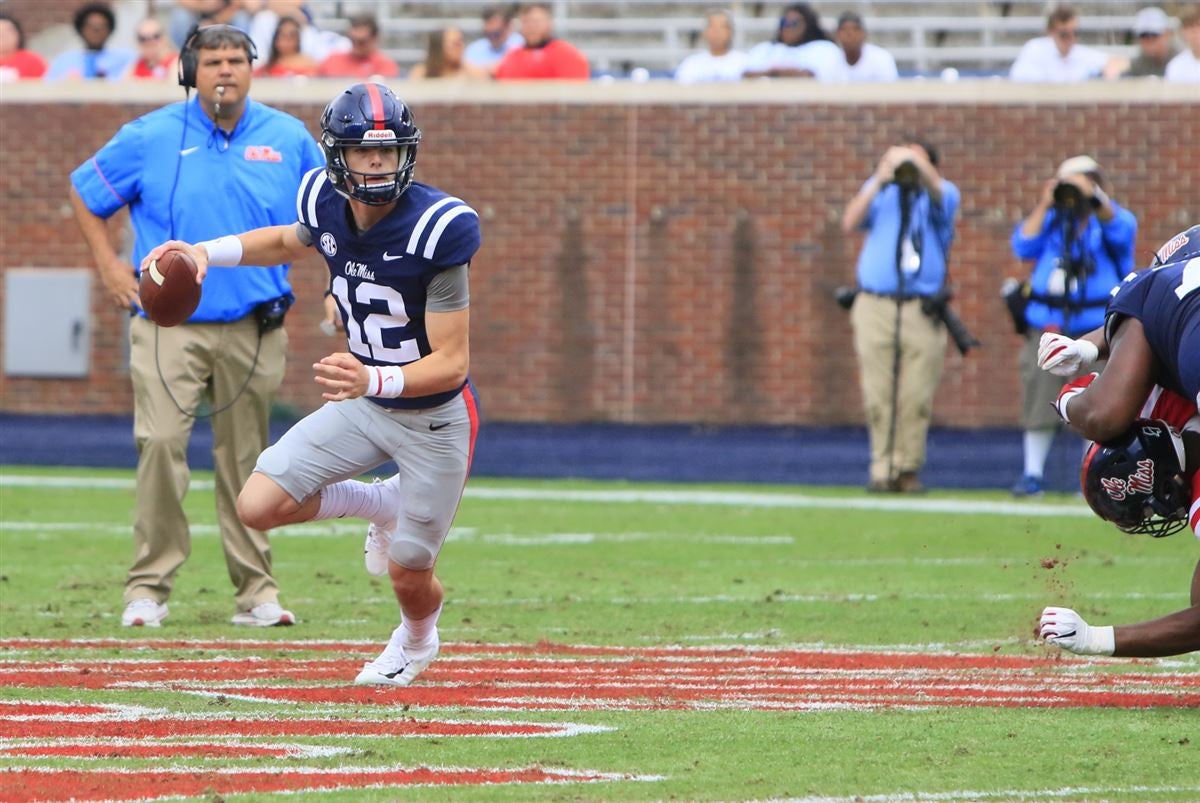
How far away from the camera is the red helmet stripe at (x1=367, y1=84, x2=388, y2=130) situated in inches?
251

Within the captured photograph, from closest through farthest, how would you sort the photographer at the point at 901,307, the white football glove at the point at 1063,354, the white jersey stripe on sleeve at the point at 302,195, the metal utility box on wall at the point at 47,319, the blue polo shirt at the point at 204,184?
1. the white football glove at the point at 1063,354
2. the white jersey stripe on sleeve at the point at 302,195
3. the blue polo shirt at the point at 204,184
4. the photographer at the point at 901,307
5. the metal utility box on wall at the point at 47,319

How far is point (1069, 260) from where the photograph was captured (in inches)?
510

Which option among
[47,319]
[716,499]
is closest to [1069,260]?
[716,499]

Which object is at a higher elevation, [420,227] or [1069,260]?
[420,227]

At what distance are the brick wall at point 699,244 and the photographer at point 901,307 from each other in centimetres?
469

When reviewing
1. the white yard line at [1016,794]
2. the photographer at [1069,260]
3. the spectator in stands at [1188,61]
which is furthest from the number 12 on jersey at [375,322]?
the spectator in stands at [1188,61]

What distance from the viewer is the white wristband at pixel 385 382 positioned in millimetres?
6102

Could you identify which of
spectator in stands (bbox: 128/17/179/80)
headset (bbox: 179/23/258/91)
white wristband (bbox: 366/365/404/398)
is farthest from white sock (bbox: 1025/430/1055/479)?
spectator in stands (bbox: 128/17/179/80)

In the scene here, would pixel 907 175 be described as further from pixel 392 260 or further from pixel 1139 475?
pixel 1139 475

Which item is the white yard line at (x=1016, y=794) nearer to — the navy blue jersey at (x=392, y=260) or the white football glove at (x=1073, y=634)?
the white football glove at (x=1073, y=634)

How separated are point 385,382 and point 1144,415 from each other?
2213 millimetres

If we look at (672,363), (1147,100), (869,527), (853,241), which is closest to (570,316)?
(672,363)

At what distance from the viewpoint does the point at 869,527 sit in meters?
11.8

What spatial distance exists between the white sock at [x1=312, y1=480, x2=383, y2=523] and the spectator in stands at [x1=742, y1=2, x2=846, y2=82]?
12.6 m
